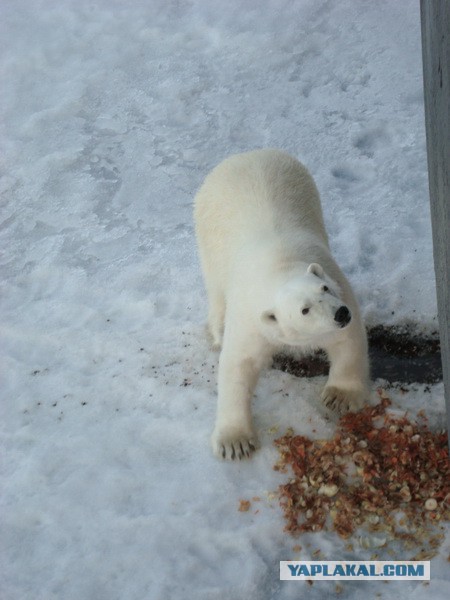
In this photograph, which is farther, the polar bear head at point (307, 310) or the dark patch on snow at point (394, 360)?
the dark patch on snow at point (394, 360)

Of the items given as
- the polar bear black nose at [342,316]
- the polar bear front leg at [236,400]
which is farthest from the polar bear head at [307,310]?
the polar bear front leg at [236,400]

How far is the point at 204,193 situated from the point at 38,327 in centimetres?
128

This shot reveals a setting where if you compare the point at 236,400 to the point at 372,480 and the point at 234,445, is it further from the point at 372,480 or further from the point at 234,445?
the point at 372,480

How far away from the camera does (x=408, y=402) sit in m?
3.69

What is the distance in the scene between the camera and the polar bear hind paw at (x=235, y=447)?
352 centimetres

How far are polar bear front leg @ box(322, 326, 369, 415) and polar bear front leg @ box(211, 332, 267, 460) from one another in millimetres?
349

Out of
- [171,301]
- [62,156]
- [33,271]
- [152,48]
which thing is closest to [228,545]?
[171,301]

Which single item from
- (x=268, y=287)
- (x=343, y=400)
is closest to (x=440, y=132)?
(x=268, y=287)

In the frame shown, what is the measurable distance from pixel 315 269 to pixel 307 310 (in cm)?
25

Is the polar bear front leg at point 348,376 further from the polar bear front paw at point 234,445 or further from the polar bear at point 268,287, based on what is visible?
the polar bear front paw at point 234,445

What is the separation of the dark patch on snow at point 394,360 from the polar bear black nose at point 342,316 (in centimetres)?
94

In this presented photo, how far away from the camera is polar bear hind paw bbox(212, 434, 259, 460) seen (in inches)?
138

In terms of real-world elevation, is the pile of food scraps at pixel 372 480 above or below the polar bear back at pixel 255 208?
below
